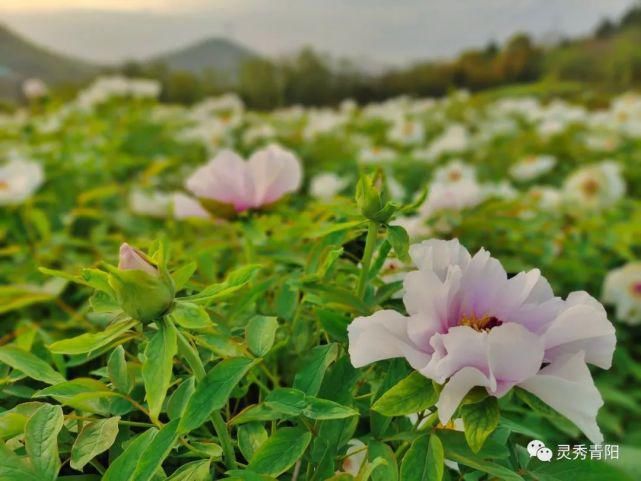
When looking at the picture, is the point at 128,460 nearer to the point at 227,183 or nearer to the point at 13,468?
the point at 13,468

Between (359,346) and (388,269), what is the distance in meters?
0.24

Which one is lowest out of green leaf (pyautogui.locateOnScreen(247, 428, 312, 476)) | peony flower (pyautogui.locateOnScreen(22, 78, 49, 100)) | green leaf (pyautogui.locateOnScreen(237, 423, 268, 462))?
peony flower (pyautogui.locateOnScreen(22, 78, 49, 100))

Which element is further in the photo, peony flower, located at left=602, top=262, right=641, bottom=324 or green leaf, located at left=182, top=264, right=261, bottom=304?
peony flower, located at left=602, top=262, right=641, bottom=324

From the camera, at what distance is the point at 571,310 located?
1.23ft

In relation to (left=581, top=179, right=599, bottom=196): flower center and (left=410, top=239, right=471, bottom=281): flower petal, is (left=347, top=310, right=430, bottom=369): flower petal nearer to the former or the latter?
(left=410, top=239, right=471, bottom=281): flower petal

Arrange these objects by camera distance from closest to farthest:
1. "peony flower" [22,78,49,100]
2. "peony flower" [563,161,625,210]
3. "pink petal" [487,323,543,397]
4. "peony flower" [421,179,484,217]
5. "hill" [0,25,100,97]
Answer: "pink petal" [487,323,543,397]
"peony flower" [421,179,484,217]
"peony flower" [563,161,625,210]
"peony flower" [22,78,49,100]
"hill" [0,25,100,97]

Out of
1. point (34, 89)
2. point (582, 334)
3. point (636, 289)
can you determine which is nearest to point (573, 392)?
point (582, 334)

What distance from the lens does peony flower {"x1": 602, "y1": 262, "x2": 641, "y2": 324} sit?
4.20ft

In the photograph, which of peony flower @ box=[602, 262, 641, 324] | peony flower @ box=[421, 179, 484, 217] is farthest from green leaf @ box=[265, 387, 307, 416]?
peony flower @ box=[602, 262, 641, 324]

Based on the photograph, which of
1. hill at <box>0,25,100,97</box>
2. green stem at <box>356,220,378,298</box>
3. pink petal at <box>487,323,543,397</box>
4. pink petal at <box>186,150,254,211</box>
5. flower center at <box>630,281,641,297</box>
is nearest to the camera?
pink petal at <box>487,323,543,397</box>

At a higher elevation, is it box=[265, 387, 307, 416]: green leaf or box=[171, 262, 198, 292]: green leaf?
box=[171, 262, 198, 292]: green leaf

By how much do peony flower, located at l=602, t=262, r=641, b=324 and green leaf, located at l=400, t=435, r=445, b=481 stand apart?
1007 mm

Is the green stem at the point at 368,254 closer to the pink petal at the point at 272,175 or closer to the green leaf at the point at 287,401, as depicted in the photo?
the green leaf at the point at 287,401

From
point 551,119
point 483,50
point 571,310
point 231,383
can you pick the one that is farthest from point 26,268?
point 483,50
